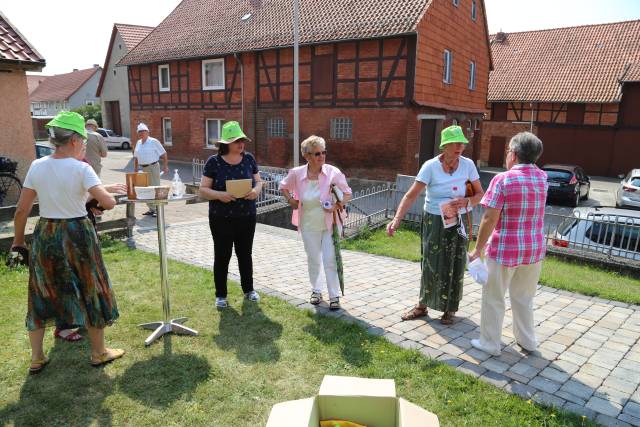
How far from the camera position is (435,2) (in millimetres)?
17797

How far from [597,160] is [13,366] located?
29.7 metres

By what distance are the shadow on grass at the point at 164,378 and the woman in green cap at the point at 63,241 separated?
20.1 inches

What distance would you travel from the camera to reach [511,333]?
4.71m

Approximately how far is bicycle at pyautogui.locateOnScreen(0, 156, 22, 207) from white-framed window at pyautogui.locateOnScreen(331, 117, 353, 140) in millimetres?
11967

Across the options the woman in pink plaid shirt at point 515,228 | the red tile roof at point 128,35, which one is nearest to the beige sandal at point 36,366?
the woman in pink plaid shirt at point 515,228

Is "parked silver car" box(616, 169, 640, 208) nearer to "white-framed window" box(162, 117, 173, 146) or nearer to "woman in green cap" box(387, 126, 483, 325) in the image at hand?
"woman in green cap" box(387, 126, 483, 325)

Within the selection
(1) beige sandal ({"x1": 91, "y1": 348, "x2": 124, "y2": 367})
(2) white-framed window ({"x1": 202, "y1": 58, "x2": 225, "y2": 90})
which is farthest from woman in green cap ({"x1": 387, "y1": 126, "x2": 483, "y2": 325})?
(2) white-framed window ({"x1": 202, "y1": 58, "x2": 225, "y2": 90})

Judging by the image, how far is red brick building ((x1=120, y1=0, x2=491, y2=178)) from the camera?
17.5 meters

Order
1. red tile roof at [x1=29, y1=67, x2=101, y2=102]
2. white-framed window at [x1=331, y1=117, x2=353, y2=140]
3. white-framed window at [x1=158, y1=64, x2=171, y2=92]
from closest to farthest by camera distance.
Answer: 1. white-framed window at [x1=331, y1=117, x2=353, y2=140]
2. white-framed window at [x1=158, y1=64, x2=171, y2=92]
3. red tile roof at [x1=29, y1=67, x2=101, y2=102]

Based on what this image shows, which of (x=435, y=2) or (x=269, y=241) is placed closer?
(x=269, y=241)

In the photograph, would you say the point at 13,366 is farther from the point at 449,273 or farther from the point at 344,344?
the point at 449,273

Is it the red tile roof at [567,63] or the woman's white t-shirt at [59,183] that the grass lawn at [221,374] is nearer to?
the woman's white t-shirt at [59,183]

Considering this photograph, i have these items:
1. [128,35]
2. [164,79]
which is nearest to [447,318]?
[164,79]

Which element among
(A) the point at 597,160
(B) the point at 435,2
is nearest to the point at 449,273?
(B) the point at 435,2
